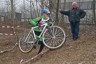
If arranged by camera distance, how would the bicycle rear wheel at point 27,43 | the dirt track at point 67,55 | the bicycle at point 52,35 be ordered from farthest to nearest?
the bicycle rear wheel at point 27,43 < the bicycle at point 52,35 < the dirt track at point 67,55

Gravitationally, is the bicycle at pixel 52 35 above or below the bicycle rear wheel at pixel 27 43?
above

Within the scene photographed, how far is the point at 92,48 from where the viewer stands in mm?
9602

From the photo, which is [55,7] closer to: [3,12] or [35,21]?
[35,21]

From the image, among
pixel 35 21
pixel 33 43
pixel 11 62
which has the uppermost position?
pixel 35 21

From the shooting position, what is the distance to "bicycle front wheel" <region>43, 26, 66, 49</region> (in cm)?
977

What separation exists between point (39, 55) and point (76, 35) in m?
2.18

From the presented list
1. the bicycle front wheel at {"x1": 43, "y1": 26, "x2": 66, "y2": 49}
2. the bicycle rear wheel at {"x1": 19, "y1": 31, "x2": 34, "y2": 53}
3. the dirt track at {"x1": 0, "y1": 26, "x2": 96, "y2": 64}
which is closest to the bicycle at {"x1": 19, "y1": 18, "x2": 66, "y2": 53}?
the bicycle front wheel at {"x1": 43, "y1": 26, "x2": 66, "y2": 49}

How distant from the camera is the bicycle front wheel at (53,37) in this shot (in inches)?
385

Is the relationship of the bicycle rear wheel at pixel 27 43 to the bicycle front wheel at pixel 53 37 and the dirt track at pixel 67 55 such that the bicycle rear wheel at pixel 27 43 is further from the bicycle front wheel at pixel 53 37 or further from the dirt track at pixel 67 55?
the bicycle front wheel at pixel 53 37

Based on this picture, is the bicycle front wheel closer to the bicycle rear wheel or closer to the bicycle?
the bicycle

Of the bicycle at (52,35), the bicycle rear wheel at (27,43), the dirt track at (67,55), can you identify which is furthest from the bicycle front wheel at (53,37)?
the bicycle rear wheel at (27,43)

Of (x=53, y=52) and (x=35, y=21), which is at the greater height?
(x=35, y=21)

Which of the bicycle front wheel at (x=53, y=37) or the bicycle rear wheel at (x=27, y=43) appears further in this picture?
the bicycle rear wheel at (x=27, y=43)

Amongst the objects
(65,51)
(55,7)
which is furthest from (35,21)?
(55,7)
